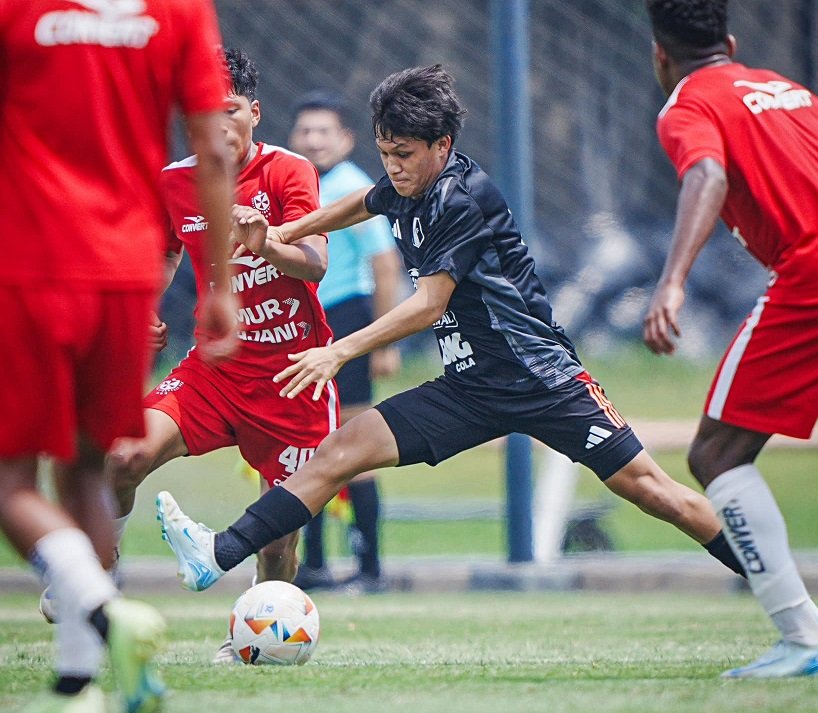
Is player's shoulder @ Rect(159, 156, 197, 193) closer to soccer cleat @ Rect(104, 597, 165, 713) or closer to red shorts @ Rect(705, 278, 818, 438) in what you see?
red shorts @ Rect(705, 278, 818, 438)

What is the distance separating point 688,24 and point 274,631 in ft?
7.77

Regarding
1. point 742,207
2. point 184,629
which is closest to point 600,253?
point 184,629

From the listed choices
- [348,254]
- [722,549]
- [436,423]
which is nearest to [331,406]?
[436,423]

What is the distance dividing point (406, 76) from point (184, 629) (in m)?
2.68

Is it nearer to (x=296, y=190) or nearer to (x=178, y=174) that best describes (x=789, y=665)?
(x=296, y=190)

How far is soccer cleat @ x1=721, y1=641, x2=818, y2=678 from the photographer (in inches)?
173

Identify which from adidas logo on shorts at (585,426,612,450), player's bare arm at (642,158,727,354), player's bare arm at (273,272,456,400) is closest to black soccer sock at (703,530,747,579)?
adidas logo on shorts at (585,426,612,450)

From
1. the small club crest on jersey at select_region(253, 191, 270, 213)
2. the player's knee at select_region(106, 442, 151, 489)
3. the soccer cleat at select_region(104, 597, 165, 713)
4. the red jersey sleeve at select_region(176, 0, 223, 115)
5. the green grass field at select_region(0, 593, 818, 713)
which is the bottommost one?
the green grass field at select_region(0, 593, 818, 713)

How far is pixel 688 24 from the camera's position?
4504 mm

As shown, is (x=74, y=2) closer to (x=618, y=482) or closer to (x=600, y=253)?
(x=618, y=482)

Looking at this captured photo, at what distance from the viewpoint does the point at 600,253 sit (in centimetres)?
1683

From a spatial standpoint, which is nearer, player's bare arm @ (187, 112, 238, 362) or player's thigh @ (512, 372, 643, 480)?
player's bare arm @ (187, 112, 238, 362)

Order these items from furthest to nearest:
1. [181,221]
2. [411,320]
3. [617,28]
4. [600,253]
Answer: [600,253] → [617,28] → [181,221] → [411,320]

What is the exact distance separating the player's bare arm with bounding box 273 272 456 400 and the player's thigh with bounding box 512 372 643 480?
508 millimetres
